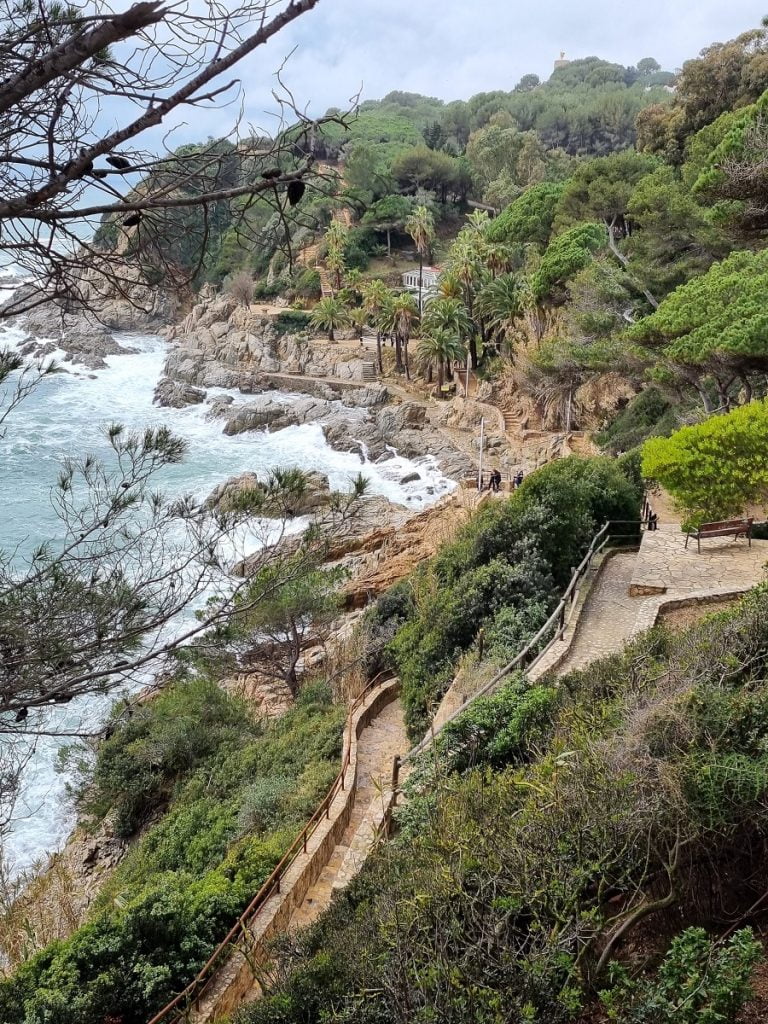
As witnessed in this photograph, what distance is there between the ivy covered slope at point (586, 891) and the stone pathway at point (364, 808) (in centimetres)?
197

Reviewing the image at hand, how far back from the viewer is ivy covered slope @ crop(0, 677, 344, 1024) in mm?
6832

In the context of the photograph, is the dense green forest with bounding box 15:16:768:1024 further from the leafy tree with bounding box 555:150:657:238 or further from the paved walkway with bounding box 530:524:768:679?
the leafy tree with bounding box 555:150:657:238

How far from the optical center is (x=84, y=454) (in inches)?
1277

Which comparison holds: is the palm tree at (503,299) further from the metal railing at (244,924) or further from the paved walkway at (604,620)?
the metal railing at (244,924)

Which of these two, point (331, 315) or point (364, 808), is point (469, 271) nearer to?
point (331, 315)

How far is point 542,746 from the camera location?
7.39m

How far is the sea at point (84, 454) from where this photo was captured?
15188 mm

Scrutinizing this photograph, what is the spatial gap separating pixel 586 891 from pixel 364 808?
5.72 meters

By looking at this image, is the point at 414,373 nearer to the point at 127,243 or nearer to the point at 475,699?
the point at 475,699

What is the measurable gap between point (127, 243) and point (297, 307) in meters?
53.8

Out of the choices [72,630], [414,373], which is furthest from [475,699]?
[414,373]

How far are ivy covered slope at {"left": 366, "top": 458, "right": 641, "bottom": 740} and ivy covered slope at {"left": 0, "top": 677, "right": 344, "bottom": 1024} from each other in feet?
6.10

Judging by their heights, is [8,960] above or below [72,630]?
below

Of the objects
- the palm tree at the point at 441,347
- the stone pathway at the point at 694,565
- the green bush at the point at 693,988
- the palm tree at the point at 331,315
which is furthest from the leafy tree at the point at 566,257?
the green bush at the point at 693,988
